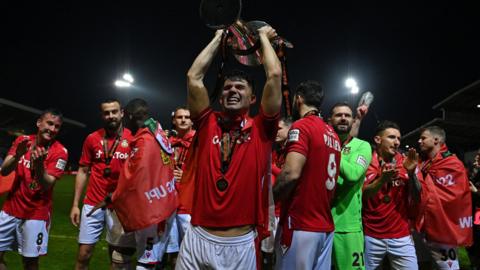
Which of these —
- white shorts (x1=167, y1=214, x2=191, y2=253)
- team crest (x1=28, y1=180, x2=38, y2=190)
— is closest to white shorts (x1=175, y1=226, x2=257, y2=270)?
white shorts (x1=167, y1=214, x2=191, y2=253)

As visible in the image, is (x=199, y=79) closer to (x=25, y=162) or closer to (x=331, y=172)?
(x=331, y=172)

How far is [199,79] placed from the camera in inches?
117

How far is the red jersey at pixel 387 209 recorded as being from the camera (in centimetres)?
470

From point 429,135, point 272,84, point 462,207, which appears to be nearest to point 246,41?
point 272,84

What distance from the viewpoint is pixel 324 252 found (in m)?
3.54

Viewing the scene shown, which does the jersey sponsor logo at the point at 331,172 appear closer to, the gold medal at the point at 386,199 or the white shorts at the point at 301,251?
the white shorts at the point at 301,251

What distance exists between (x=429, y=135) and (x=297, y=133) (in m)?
3.01

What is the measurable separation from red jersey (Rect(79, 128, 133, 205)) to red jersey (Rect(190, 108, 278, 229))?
9.51 feet

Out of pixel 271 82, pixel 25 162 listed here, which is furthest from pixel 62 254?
pixel 271 82

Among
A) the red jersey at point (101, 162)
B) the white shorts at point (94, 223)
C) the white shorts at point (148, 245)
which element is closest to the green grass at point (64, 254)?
the white shorts at point (94, 223)

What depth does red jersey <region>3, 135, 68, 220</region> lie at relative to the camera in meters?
5.20

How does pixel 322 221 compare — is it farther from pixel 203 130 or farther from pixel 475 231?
pixel 475 231

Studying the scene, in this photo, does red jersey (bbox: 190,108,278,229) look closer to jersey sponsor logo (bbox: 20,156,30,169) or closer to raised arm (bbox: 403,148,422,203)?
raised arm (bbox: 403,148,422,203)

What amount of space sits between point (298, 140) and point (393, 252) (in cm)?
227
